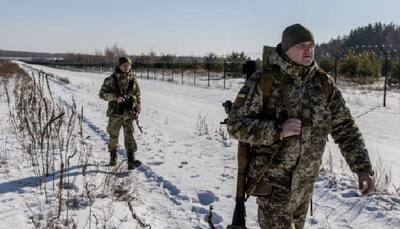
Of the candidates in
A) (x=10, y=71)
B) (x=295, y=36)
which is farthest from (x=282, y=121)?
(x=10, y=71)

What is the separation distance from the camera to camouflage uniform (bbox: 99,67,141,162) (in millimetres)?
8273

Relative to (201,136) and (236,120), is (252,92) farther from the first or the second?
(201,136)

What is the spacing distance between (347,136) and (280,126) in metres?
0.68

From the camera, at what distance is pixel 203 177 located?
304 inches

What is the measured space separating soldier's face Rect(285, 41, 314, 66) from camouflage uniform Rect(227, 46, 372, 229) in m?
0.04

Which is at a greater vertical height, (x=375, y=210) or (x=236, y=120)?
(x=236, y=120)

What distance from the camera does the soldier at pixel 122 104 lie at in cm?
824

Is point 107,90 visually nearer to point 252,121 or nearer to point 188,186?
point 188,186

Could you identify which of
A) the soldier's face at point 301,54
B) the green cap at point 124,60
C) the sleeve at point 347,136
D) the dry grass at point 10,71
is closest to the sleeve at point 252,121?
the soldier's face at point 301,54

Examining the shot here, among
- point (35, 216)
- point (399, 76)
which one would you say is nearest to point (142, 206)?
point (35, 216)

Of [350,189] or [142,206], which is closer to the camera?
[142,206]

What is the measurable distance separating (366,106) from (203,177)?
13619 millimetres

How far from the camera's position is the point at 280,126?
3.14m

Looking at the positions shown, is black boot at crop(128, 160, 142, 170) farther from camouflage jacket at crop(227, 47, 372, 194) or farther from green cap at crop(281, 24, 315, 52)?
green cap at crop(281, 24, 315, 52)
